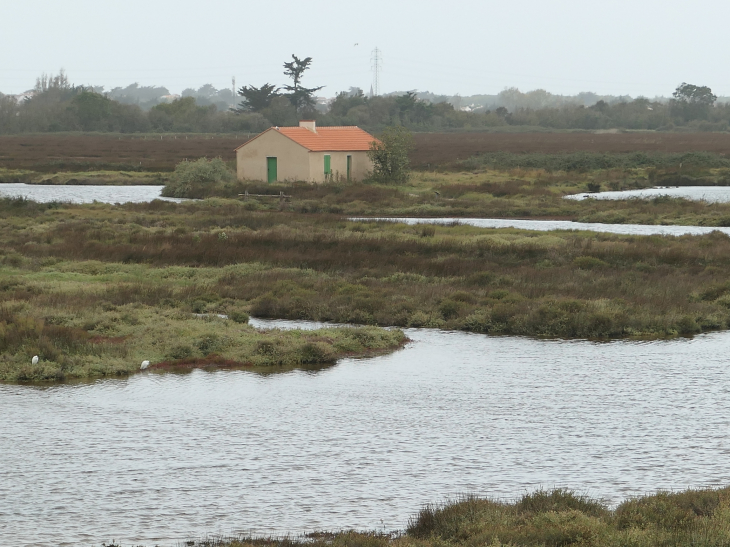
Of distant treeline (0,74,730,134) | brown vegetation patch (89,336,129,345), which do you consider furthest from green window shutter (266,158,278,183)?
distant treeline (0,74,730,134)

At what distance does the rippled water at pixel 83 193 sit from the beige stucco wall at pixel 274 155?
5986 millimetres

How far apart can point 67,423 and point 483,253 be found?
18.3 metres

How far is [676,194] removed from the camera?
58.9 metres

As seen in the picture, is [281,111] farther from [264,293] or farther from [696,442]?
[696,442]

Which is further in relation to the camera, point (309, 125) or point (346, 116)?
point (346, 116)

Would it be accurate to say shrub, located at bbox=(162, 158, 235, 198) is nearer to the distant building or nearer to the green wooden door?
the distant building

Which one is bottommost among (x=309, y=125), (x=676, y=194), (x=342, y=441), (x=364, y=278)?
(x=342, y=441)

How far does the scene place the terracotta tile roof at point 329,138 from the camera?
5866cm

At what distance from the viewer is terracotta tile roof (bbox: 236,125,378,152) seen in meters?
58.7

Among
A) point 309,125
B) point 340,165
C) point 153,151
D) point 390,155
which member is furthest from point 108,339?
point 153,151

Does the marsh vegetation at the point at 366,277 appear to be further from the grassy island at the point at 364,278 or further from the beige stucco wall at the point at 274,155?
the beige stucco wall at the point at 274,155

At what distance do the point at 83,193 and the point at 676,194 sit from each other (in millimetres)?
37651

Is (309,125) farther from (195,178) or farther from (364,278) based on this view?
(364,278)

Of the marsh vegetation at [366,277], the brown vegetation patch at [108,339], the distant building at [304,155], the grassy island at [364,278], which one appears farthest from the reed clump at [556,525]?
the distant building at [304,155]
